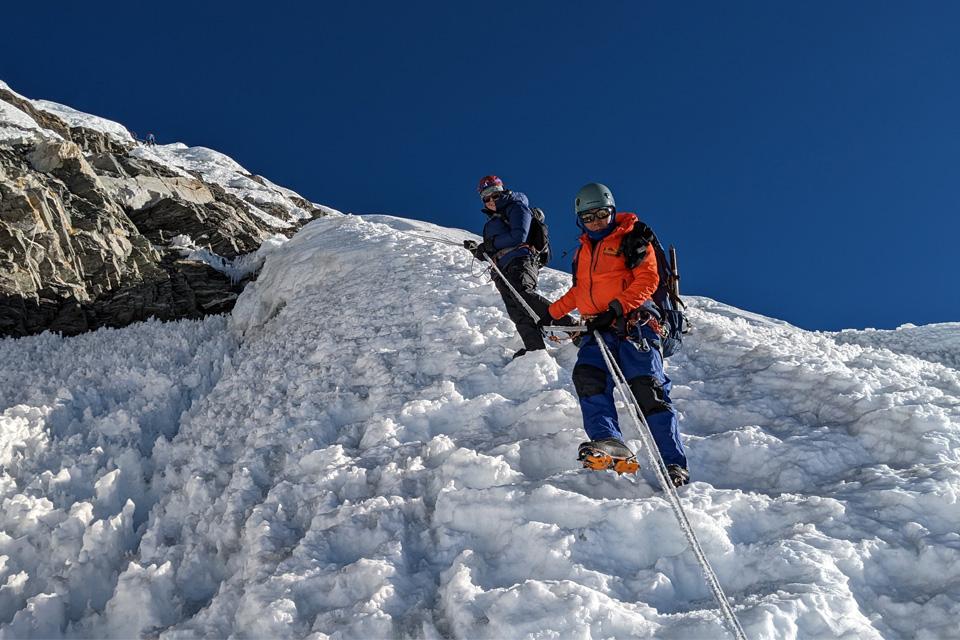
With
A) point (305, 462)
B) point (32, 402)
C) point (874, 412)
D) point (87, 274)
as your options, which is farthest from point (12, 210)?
point (874, 412)

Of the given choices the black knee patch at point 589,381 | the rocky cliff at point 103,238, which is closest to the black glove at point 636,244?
the black knee patch at point 589,381

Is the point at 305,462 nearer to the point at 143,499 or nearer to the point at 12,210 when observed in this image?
the point at 143,499

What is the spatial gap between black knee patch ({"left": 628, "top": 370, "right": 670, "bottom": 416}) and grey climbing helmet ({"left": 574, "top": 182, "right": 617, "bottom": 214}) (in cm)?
150

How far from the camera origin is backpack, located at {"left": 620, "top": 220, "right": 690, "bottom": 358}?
4.91 metres

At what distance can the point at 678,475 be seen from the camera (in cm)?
435

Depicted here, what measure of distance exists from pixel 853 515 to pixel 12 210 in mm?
22118

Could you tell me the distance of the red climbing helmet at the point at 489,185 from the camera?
8430 mm

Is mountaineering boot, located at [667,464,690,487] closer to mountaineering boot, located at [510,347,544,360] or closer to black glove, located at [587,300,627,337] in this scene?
black glove, located at [587,300,627,337]

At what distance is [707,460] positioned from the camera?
502cm

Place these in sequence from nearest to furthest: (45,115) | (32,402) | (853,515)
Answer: (853,515) → (32,402) → (45,115)

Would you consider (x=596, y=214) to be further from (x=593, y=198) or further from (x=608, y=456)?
(x=608, y=456)

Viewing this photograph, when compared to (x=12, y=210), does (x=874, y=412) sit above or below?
below

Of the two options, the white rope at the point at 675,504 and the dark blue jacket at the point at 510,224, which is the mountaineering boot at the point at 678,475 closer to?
the white rope at the point at 675,504

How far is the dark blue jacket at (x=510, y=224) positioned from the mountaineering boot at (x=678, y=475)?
4.59m
